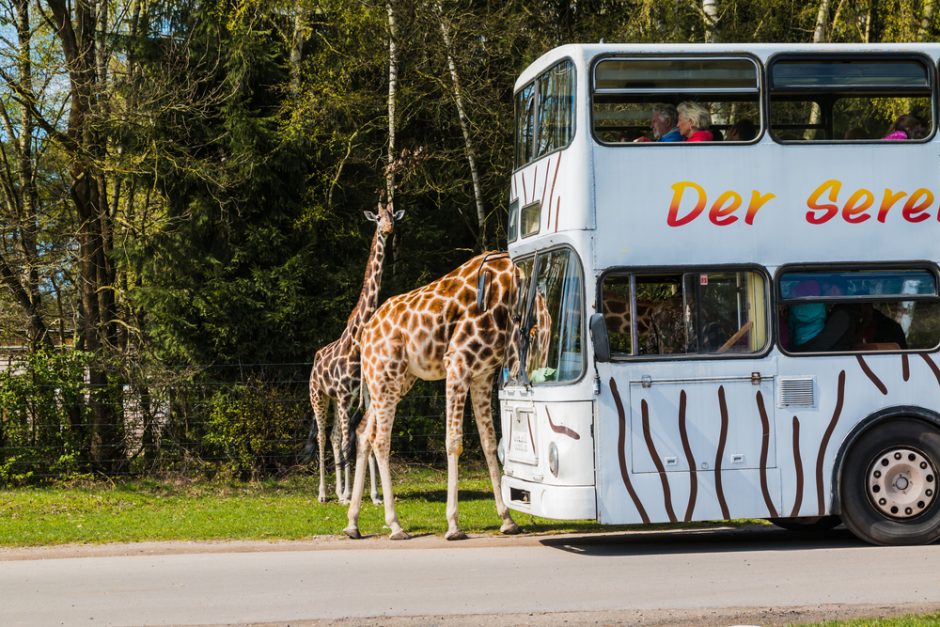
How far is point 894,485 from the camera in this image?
10062 mm

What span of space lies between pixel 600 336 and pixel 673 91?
233 centimetres

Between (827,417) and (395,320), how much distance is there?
433 centimetres

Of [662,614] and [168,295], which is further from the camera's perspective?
[168,295]

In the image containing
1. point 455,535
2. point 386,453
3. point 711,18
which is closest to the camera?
point 455,535

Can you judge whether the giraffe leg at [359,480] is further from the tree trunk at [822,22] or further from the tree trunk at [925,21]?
the tree trunk at [925,21]

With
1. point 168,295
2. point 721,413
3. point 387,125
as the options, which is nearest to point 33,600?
point 721,413

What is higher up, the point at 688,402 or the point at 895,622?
the point at 688,402

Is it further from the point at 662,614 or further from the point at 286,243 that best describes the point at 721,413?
the point at 286,243

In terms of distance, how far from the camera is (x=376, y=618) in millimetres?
7465

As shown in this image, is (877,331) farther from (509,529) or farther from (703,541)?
(509,529)

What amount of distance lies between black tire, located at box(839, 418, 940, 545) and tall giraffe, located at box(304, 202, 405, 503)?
6.03 metres

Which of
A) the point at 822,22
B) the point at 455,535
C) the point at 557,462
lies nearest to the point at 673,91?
the point at 557,462

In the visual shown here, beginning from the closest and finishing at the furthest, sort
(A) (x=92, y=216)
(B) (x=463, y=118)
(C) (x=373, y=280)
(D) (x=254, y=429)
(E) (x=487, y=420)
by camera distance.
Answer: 1. (E) (x=487, y=420)
2. (C) (x=373, y=280)
3. (D) (x=254, y=429)
4. (A) (x=92, y=216)
5. (B) (x=463, y=118)

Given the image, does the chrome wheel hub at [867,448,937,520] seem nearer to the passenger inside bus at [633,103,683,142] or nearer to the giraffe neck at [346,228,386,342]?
the passenger inside bus at [633,103,683,142]
